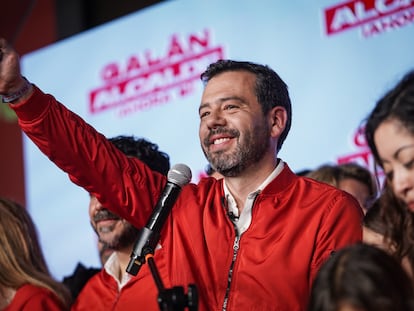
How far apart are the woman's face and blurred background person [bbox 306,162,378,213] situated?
1398mm

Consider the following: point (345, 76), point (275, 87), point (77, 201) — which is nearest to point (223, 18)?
point (345, 76)

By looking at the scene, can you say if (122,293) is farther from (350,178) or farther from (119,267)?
(350,178)

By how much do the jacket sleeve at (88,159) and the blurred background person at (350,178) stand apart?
93 cm

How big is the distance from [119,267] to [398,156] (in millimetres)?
1466

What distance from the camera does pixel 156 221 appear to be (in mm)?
2029

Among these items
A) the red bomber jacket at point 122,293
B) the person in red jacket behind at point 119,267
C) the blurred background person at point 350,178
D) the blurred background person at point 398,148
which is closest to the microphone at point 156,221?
the blurred background person at point 398,148

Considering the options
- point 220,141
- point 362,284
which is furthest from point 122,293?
point 362,284

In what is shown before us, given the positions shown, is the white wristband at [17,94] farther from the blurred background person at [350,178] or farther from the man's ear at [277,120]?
the blurred background person at [350,178]

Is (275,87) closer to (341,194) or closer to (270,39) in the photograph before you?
(341,194)

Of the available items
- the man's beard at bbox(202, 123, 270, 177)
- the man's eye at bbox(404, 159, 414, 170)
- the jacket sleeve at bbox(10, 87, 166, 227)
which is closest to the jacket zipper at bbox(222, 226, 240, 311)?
the man's beard at bbox(202, 123, 270, 177)

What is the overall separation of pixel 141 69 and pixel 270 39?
0.82 m

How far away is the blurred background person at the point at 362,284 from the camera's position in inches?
63.2

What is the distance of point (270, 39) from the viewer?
402 centimetres

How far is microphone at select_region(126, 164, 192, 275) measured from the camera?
6.53 feet
